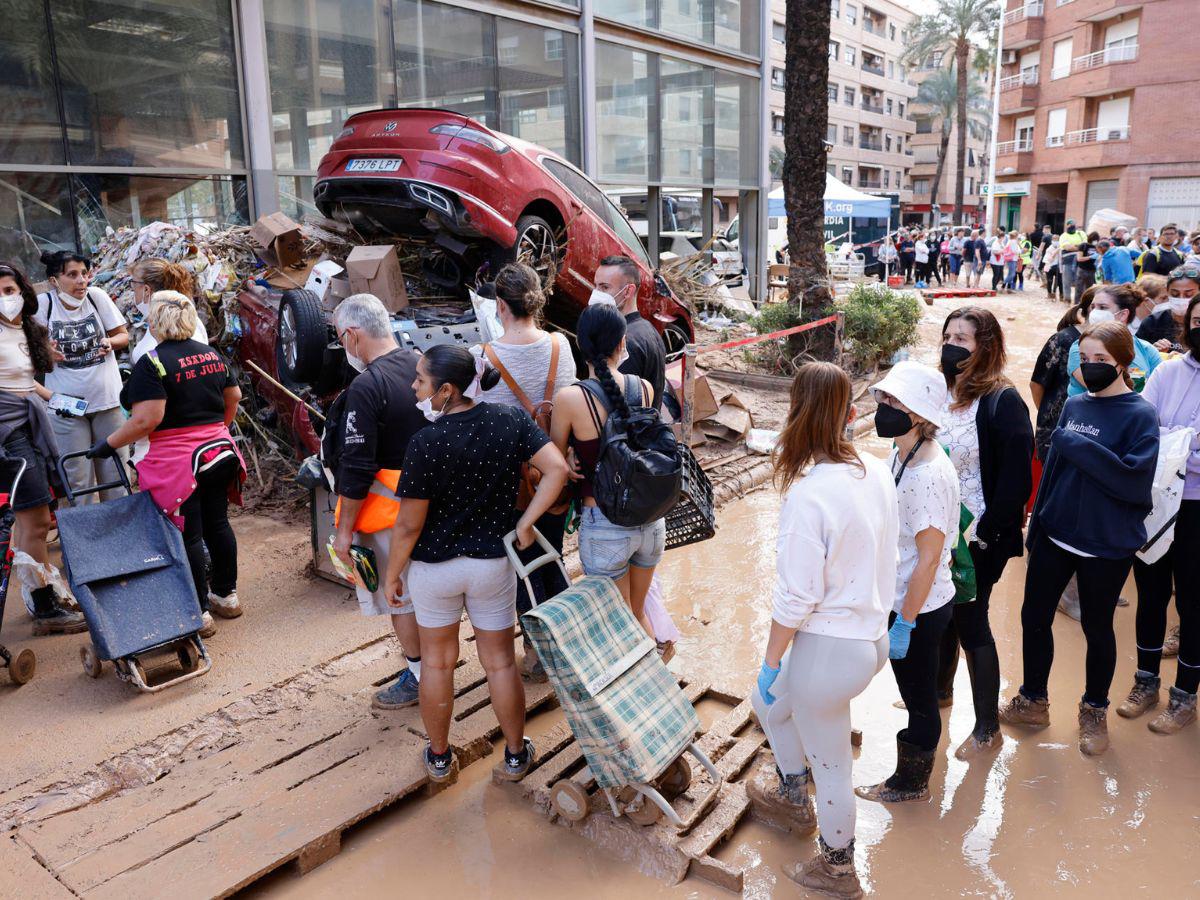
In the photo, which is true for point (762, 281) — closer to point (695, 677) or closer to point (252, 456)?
point (252, 456)

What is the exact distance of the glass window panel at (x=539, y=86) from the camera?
12.4m

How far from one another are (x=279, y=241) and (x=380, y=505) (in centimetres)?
409

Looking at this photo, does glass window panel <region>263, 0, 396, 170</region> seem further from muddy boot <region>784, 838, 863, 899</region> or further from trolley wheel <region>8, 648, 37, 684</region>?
muddy boot <region>784, 838, 863, 899</region>

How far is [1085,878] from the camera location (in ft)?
9.82

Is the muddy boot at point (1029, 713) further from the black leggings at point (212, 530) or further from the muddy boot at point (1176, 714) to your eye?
the black leggings at point (212, 530)

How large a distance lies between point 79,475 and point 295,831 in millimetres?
3376


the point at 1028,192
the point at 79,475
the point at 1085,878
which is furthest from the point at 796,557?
the point at 1028,192

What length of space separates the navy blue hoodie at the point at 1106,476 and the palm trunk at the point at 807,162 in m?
7.24

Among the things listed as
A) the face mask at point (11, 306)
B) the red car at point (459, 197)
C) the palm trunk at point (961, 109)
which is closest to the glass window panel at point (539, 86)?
the red car at point (459, 197)

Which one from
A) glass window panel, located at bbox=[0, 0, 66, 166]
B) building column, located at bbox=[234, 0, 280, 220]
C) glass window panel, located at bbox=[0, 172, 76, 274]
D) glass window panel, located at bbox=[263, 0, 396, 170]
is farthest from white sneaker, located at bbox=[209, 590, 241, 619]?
glass window panel, located at bbox=[263, 0, 396, 170]

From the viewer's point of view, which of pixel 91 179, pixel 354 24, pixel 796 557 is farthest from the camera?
pixel 354 24

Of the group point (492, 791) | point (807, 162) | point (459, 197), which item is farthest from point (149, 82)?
point (492, 791)

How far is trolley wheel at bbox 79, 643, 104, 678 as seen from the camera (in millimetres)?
4199

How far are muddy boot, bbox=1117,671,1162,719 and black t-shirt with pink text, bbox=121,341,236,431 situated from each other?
4.57 m
